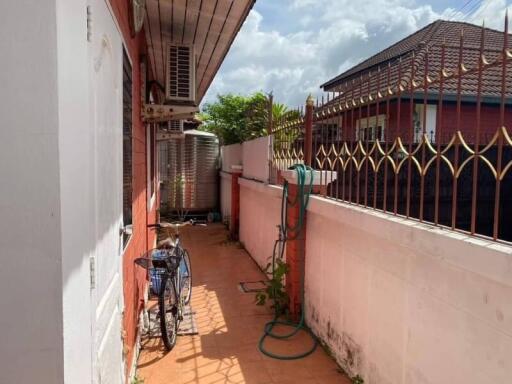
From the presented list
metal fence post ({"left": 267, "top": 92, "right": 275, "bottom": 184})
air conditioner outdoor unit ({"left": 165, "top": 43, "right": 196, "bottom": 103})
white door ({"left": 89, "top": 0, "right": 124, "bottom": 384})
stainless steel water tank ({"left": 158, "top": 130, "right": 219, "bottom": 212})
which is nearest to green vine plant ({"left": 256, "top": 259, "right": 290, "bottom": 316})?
metal fence post ({"left": 267, "top": 92, "right": 275, "bottom": 184})

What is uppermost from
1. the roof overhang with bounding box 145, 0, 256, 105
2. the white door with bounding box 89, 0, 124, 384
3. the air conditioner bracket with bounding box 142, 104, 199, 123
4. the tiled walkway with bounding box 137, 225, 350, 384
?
the roof overhang with bounding box 145, 0, 256, 105

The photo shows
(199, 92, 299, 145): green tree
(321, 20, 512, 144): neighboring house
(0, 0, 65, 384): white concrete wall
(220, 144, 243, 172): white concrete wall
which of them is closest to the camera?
(0, 0, 65, 384): white concrete wall

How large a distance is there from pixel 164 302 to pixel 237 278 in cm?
249

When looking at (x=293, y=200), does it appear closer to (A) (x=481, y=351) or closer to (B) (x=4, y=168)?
(A) (x=481, y=351)

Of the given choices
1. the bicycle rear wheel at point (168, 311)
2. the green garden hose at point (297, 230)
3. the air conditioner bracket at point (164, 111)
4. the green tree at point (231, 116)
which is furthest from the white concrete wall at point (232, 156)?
the bicycle rear wheel at point (168, 311)

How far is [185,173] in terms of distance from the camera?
11672 millimetres

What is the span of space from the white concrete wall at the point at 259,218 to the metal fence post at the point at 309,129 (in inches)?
46.5

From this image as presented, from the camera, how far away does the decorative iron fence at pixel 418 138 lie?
6.25ft

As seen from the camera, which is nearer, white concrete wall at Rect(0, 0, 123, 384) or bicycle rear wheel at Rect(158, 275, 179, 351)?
white concrete wall at Rect(0, 0, 123, 384)

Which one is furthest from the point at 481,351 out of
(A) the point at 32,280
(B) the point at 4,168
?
(B) the point at 4,168

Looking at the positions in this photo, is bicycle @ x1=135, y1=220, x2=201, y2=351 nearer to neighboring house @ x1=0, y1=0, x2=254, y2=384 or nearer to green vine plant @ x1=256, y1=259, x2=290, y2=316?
green vine plant @ x1=256, y1=259, x2=290, y2=316

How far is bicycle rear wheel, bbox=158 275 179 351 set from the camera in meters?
3.55

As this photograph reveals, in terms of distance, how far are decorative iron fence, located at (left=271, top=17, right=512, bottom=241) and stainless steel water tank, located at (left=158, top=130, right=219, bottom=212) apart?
250 inches

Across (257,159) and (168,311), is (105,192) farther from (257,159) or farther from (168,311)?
(257,159)
